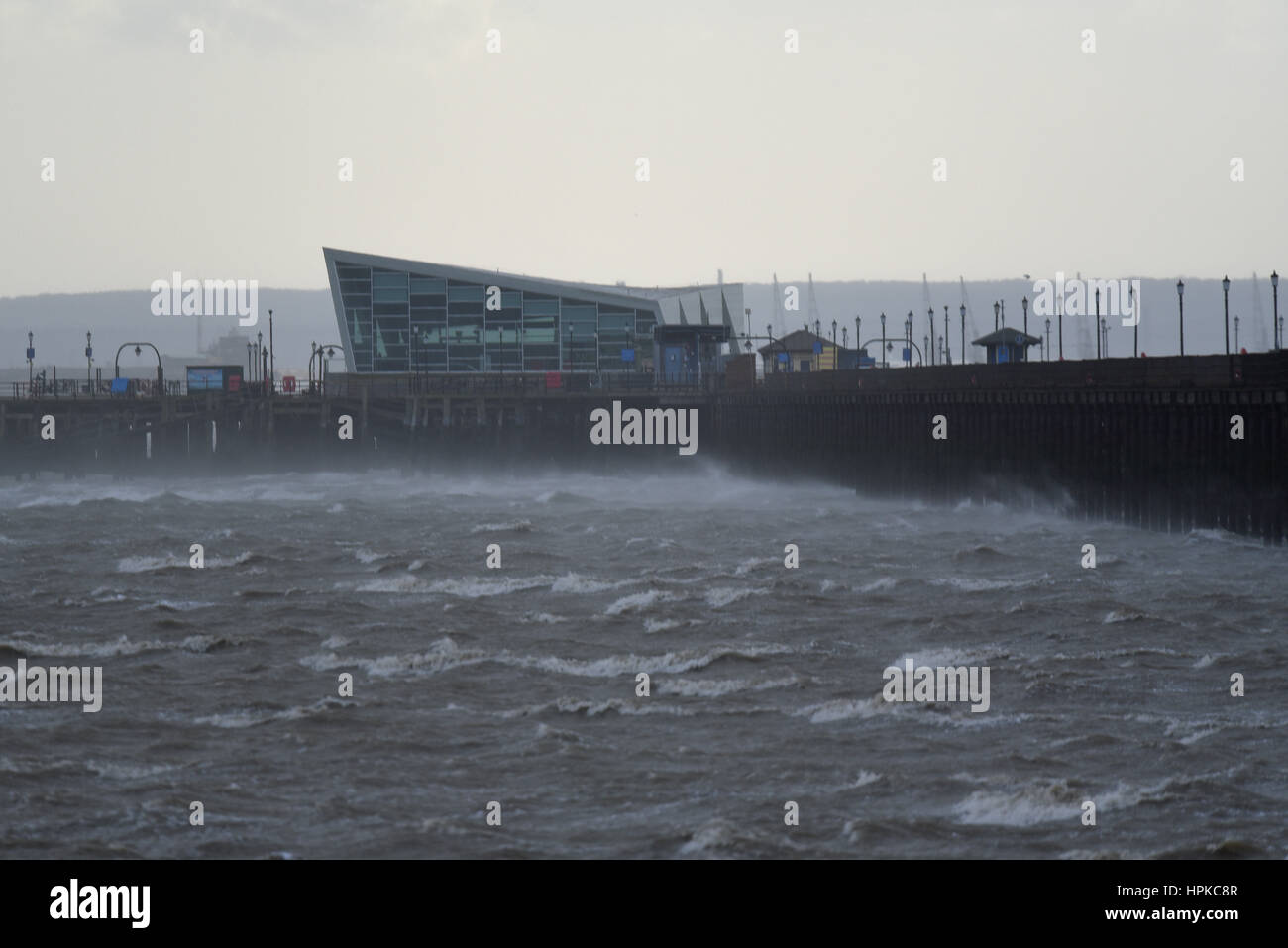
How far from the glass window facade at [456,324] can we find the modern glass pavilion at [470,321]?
0.26ft

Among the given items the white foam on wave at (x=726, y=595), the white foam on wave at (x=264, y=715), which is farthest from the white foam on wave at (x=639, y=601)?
the white foam on wave at (x=264, y=715)

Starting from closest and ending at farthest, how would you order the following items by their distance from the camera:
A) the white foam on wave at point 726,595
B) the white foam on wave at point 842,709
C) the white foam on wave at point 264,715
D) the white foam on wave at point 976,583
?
the white foam on wave at point 842,709 < the white foam on wave at point 264,715 < the white foam on wave at point 726,595 < the white foam on wave at point 976,583

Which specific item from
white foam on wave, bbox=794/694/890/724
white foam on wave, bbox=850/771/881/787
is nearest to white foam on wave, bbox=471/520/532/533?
white foam on wave, bbox=794/694/890/724

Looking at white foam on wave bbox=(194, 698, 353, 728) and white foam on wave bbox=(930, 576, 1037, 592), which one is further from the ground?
white foam on wave bbox=(930, 576, 1037, 592)

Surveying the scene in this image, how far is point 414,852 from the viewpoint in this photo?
17.9 m

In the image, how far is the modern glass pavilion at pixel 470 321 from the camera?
12838 cm

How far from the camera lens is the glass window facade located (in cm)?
12850

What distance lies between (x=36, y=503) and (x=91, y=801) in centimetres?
6766

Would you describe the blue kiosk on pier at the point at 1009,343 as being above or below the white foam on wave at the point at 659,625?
above

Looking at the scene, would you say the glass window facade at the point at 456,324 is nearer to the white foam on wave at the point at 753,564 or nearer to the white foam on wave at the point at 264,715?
the white foam on wave at the point at 753,564

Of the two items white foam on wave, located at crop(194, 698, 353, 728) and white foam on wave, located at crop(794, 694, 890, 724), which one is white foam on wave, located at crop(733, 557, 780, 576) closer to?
white foam on wave, located at crop(794, 694, 890, 724)

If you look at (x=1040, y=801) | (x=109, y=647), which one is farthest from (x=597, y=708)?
(x=109, y=647)

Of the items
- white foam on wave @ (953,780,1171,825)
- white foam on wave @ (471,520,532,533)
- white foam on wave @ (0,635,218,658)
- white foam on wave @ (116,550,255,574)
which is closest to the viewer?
white foam on wave @ (953,780,1171,825)

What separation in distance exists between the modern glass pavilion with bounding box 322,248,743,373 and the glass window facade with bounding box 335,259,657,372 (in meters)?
0.08
